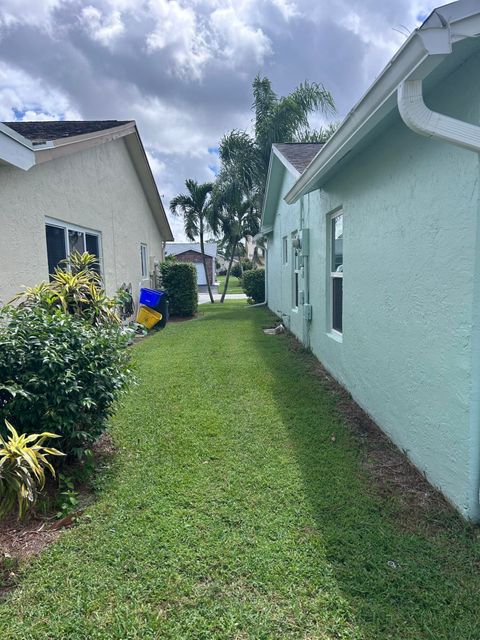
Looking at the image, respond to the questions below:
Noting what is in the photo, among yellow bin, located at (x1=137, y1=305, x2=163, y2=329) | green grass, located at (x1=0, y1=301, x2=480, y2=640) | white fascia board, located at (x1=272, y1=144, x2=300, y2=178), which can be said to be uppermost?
white fascia board, located at (x1=272, y1=144, x2=300, y2=178)

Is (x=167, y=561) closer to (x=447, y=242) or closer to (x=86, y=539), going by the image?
(x=86, y=539)

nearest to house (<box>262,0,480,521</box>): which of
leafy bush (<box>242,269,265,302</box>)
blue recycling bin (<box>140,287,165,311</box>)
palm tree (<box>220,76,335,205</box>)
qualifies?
blue recycling bin (<box>140,287,165,311</box>)

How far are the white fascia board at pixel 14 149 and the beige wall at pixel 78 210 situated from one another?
37 centimetres

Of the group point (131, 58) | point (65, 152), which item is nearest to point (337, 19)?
point (131, 58)

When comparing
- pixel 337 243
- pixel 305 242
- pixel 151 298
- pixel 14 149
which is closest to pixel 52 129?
pixel 14 149

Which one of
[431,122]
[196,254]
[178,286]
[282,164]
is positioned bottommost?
[178,286]

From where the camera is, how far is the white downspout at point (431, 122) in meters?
2.37

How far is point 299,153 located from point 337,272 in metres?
4.98

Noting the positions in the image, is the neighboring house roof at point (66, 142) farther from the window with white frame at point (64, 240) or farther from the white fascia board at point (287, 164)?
the white fascia board at point (287, 164)

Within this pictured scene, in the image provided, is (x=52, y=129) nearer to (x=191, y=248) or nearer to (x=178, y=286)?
(x=178, y=286)

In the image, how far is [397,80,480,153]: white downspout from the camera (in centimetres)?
237

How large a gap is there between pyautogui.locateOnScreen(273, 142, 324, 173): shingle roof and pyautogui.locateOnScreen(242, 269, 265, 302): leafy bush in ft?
29.2

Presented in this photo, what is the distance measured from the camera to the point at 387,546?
2559 millimetres

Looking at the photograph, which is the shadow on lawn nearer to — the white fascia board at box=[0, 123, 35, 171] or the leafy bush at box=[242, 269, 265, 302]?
the white fascia board at box=[0, 123, 35, 171]
